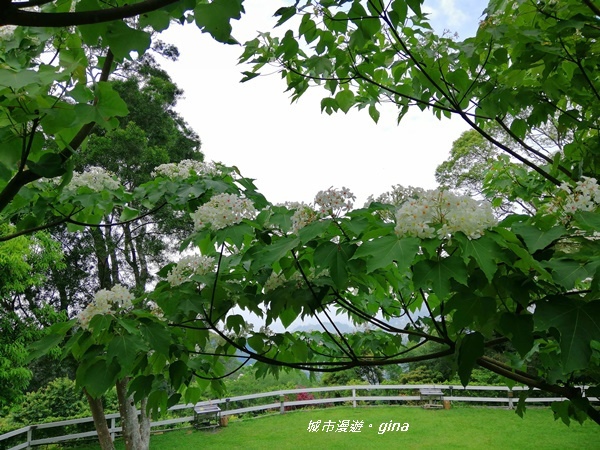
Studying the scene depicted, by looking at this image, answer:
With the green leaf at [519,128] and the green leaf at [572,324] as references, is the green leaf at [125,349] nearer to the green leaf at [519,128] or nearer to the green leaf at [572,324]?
the green leaf at [572,324]

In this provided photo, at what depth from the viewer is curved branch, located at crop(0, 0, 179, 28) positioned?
18.0 inches

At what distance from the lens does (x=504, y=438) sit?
7266 mm

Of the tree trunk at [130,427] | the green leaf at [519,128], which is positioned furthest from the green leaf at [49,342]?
the tree trunk at [130,427]

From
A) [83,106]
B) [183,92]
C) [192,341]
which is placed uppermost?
[183,92]

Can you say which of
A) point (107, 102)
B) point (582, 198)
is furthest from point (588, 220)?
point (107, 102)

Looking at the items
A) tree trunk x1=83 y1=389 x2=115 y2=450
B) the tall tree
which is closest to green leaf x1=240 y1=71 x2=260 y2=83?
the tall tree

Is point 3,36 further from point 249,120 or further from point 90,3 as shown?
point 249,120

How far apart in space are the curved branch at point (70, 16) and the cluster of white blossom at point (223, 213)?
723mm

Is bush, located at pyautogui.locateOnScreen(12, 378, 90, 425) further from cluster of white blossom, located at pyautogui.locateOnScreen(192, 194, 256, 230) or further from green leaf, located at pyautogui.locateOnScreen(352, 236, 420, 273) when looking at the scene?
green leaf, located at pyautogui.locateOnScreen(352, 236, 420, 273)

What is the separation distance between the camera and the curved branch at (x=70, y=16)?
18.0 inches

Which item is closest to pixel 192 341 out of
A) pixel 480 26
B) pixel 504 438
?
pixel 480 26

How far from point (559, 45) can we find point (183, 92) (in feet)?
29.5

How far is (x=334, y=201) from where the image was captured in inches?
40.9

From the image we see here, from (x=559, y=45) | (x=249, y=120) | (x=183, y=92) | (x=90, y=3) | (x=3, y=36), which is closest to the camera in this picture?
(x=90, y=3)
